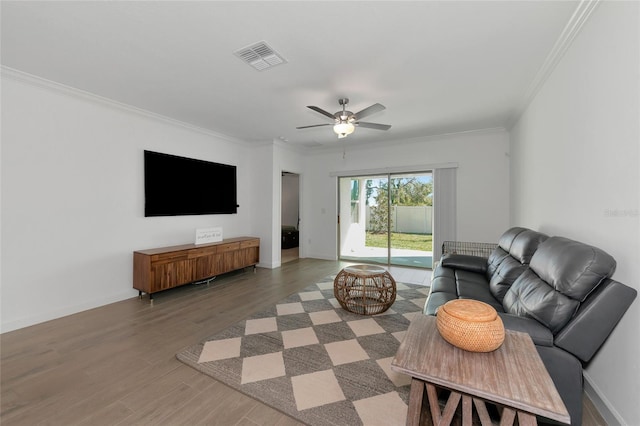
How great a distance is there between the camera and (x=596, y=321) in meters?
1.32

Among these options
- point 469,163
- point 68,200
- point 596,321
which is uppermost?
point 469,163

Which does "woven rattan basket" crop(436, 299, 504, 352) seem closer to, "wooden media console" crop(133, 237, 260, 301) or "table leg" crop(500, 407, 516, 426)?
"table leg" crop(500, 407, 516, 426)

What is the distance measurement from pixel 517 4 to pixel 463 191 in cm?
360

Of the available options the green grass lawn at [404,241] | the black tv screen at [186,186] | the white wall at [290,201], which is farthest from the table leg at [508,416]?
the white wall at [290,201]

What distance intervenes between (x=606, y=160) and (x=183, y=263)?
4.52 m

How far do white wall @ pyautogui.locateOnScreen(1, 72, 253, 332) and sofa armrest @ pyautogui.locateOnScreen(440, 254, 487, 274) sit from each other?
4187 mm

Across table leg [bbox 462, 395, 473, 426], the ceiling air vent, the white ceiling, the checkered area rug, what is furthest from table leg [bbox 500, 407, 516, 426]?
the ceiling air vent

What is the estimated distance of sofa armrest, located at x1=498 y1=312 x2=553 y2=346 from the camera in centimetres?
141

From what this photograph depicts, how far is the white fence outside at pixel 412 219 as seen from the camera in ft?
17.5

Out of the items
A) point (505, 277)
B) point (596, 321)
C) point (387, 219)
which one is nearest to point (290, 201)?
point (387, 219)

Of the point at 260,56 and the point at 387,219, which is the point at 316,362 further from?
the point at 387,219

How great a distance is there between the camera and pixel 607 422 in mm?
1540

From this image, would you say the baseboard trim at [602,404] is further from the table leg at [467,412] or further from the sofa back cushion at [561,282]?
the table leg at [467,412]

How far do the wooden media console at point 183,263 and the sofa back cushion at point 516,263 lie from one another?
3.82 metres
